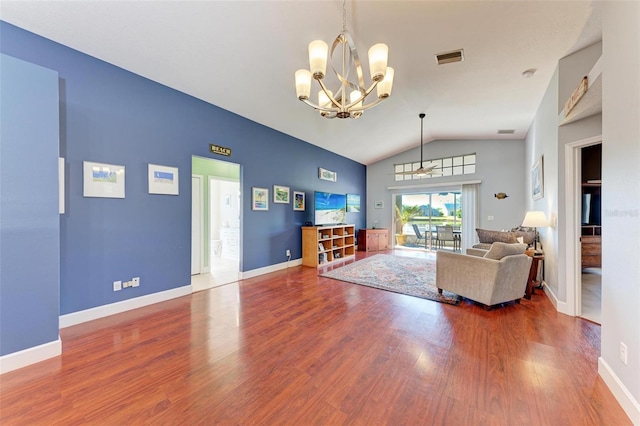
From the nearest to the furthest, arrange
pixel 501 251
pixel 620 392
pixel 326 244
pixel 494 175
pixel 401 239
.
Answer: pixel 620 392, pixel 501 251, pixel 326 244, pixel 494 175, pixel 401 239

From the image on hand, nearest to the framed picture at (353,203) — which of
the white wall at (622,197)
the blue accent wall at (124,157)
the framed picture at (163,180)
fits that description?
the blue accent wall at (124,157)

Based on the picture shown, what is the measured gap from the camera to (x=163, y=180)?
133 inches

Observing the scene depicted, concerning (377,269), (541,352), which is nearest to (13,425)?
(541,352)

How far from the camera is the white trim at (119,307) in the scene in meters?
2.64

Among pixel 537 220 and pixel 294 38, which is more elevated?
pixel 294 38

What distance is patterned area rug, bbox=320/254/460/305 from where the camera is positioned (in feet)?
12.1

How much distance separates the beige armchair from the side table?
0.21 m

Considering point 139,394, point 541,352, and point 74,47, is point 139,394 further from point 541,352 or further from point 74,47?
point 74,47

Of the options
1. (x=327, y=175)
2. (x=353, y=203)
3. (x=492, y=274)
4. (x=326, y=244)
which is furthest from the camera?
(x=353, y=203)

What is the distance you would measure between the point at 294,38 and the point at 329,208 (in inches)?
155

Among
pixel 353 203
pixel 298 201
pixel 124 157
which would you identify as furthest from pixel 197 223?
pixel 353 203

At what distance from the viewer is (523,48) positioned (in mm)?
2809

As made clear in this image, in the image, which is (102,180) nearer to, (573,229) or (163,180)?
(163,180)

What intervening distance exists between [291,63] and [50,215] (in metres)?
2.96
